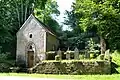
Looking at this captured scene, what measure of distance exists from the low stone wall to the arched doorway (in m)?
10.6

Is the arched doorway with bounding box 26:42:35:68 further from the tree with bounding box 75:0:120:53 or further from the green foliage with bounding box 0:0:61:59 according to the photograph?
the tree with bounding box 75:0:120:53

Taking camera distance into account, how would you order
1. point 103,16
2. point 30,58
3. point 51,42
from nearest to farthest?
point 103,16
point 30,58
point 51,42

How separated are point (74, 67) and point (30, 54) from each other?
15197mm

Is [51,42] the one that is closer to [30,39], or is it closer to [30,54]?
[30,39]

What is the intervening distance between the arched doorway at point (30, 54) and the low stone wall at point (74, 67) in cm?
1058

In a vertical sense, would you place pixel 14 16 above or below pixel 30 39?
above

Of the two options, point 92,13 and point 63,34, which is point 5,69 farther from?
point 63,34

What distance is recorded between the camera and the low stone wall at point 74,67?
33.4 metres

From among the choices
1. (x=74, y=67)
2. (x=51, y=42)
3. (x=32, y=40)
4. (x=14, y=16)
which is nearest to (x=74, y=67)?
(x=74, y=67)

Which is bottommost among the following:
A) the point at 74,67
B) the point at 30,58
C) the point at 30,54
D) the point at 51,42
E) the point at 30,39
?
the point at 74,67

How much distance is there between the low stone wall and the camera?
110ft

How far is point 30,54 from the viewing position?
48.6 m

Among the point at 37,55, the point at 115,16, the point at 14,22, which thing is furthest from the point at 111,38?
the point at 14,22

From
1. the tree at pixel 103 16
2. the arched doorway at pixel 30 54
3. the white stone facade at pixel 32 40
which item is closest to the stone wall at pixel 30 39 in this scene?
the white stone facade at pixel 32 40
